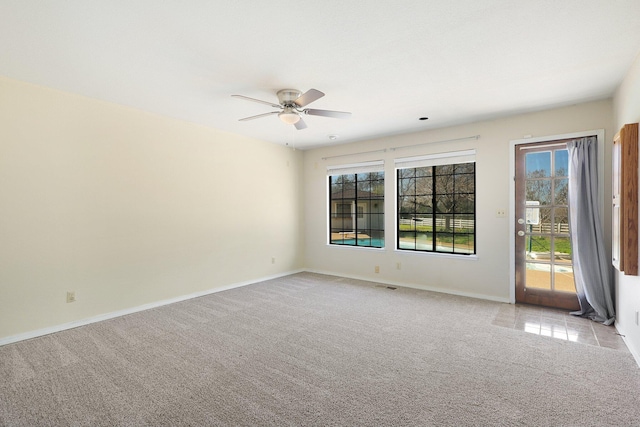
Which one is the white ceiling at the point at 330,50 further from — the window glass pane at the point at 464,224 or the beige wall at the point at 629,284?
the window glass pane at the point at 464,224

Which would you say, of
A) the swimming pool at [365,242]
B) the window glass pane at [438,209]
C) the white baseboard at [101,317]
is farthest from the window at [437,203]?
the white baseboard at [101,317]

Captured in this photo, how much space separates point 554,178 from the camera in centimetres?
400

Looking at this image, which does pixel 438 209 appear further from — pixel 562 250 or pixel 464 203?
pixel 562 250

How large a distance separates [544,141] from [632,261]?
6.57ft

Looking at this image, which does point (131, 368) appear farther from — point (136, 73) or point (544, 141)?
point (544, 141)

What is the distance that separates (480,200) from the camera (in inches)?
178

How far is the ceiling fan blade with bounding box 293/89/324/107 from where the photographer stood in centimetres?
275

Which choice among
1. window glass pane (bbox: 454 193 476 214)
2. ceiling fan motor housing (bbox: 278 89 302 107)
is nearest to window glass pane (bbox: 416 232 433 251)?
window glass pane (bbox: 454 193 476 214)

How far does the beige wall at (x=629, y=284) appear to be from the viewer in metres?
2.61

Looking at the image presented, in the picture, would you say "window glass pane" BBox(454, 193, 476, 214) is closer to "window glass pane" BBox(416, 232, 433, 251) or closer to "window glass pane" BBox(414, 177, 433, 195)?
"window glass pane" BBox(414, 177, 433, 195)

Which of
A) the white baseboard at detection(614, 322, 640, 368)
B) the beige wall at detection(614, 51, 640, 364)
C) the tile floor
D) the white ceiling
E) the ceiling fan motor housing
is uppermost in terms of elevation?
the white ceiling

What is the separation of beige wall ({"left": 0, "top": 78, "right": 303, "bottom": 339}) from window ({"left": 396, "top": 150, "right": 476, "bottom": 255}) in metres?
2.66

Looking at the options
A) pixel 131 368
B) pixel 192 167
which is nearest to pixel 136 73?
pixel 192 167

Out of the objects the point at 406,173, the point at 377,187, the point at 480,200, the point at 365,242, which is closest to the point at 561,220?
the point at 480,200
